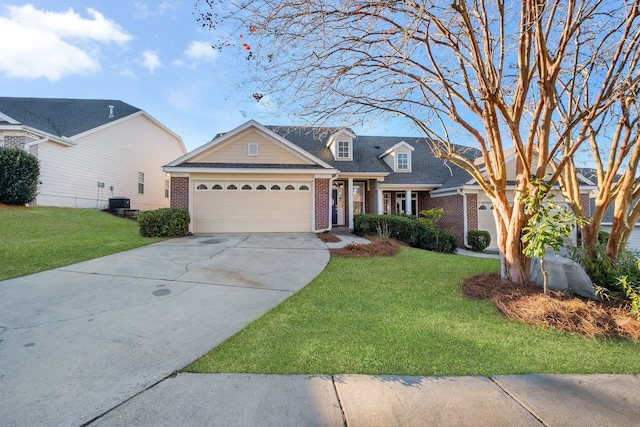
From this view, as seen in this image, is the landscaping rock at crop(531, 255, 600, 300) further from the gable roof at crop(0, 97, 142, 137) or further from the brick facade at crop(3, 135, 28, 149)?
the gable roof at crop(0, 97, 142, 137)

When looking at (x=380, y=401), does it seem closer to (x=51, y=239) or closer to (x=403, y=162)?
(x=51, y=239)

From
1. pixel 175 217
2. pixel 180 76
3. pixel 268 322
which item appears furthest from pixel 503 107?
pixel 175 217

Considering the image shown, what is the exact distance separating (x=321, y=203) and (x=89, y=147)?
14062mm

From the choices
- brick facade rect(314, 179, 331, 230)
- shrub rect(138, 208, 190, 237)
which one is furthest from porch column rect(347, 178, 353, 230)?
shrub rect(138, 208, 190, 237)

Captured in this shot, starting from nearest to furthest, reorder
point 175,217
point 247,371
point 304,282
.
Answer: point 247,371
point 304,282
point 175,217

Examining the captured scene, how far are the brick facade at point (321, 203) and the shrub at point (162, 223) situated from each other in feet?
18.0

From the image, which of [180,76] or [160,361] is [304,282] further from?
[180,76]

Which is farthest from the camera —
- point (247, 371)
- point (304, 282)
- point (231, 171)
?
point (231, 171)

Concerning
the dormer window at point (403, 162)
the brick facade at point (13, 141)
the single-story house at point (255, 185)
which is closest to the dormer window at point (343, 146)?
the dormer window at point (403, 162)

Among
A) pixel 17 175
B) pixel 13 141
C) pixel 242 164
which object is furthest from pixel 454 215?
pixel 13 141

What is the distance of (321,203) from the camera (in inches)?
508

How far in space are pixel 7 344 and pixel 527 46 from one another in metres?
8.93

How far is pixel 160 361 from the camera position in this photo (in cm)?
315

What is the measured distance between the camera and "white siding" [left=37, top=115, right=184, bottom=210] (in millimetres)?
14637
